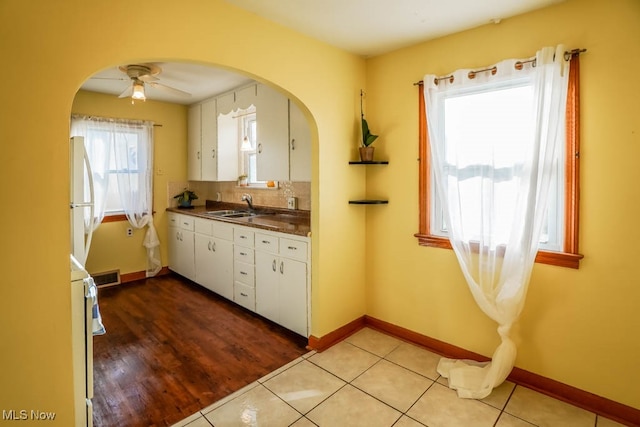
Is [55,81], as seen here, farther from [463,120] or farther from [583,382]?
[583,382]

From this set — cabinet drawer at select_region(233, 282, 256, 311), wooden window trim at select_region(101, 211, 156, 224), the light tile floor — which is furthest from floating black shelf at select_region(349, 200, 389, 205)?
wooden window trim at select_region(101, 211, 156, 224)

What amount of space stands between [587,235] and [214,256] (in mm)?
3331

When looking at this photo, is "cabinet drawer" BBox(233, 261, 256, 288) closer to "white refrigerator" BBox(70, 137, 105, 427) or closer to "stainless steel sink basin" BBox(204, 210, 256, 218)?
"stainless steel sink basin" BBox(204, 210, 256, 218)

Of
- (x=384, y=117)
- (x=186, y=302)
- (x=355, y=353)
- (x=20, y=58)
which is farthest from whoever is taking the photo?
(x=186, y=302)

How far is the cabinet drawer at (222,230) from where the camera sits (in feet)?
11.6

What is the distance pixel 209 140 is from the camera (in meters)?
4.43

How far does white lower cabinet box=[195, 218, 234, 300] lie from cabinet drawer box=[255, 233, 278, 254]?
48 centimetres

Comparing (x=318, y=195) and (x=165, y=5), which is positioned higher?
(x=165, y=5)

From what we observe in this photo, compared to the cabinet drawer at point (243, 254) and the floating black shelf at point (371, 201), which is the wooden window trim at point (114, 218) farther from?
the floating black shelf at point (371, 201)

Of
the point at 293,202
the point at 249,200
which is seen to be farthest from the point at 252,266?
the point at 249,200

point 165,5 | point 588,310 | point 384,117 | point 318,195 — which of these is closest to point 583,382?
point 588,310

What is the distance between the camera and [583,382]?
6.68ft

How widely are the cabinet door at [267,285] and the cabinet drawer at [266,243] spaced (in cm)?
5

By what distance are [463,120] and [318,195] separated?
1.18 metres
